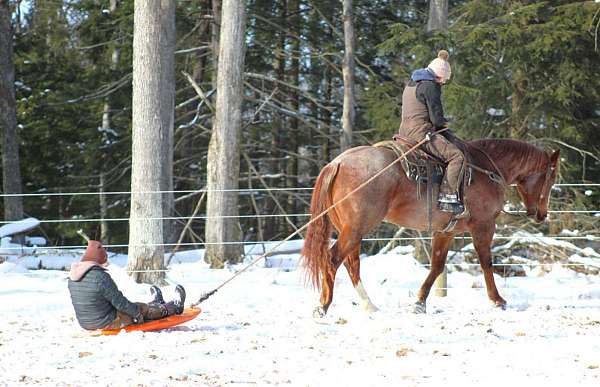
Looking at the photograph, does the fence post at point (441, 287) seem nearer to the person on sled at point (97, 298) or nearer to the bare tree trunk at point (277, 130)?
the person on sled at point (97, 298)

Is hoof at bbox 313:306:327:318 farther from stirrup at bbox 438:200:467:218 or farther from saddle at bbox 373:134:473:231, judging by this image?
stirrup at bbox 438:200:467:218

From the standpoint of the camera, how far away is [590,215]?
13.7 meters

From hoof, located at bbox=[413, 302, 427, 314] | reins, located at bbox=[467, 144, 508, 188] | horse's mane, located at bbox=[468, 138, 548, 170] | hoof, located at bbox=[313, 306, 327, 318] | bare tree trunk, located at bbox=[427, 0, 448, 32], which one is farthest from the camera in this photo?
bare tree trunk, located at bbox=[427, 0, 448, 32]

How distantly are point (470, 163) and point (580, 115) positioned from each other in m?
7.07

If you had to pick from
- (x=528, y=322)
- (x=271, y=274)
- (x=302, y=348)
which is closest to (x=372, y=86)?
(x=271, y=274)

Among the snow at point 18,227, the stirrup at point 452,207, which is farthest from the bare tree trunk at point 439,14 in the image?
the snow at point 18,227

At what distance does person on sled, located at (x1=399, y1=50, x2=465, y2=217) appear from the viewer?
837cm

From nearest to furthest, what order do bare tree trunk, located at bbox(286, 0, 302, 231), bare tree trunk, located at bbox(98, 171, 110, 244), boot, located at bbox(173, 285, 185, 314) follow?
boot, located at bbox(173, 285, 185, 314)
bare tree trunk, located at bbox(98, 171, 110, 244)
bare tree trunk, located at bbox(286, 0, 302, 231)

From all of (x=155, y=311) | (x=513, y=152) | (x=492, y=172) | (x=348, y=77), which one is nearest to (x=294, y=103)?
(x=348, y=77)

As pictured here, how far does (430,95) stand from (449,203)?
1135mm

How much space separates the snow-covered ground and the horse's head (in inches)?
44.0

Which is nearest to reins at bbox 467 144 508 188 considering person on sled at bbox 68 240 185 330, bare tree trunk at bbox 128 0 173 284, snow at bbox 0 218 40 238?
person on sled at bbox 68 240 185 330

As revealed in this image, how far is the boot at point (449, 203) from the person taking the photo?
8.41 metres

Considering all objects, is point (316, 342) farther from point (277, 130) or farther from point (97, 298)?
point (277, 130)
